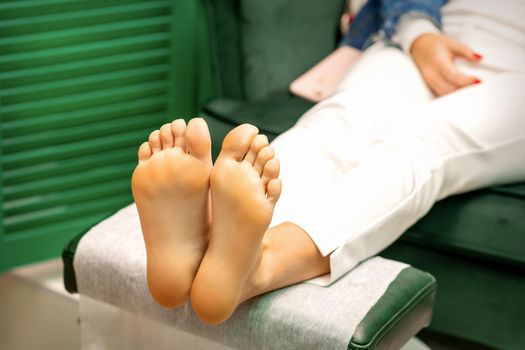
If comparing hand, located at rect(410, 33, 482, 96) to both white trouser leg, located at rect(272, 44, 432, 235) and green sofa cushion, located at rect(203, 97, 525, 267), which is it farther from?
green sofa cushion, located at rect(203, 97, 525, 267)

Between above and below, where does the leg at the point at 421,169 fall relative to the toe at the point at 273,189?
below

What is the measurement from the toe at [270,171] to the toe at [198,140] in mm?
76

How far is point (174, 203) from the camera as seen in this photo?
1.05 metres

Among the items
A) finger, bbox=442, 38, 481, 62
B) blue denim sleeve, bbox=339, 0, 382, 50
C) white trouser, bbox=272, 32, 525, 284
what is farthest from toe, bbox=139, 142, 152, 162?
blue denim sleeve, bbox=339, 0, 382, 50

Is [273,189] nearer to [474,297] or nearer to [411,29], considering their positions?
[474,297]

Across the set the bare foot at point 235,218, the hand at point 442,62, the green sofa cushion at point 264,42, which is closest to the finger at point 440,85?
the hand at point 442,62

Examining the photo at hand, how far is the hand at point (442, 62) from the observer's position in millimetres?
1478

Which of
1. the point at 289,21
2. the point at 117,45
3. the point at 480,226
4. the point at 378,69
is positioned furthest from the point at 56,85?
the point at 480,226

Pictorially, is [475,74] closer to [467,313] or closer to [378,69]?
[378,69]

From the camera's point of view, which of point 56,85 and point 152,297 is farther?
point 56,85

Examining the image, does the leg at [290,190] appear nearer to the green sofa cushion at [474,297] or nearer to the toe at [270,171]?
the toe at [270,171]

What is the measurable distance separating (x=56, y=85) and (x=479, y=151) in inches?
34.3

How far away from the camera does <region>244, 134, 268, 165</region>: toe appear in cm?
105

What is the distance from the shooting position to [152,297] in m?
1.17
